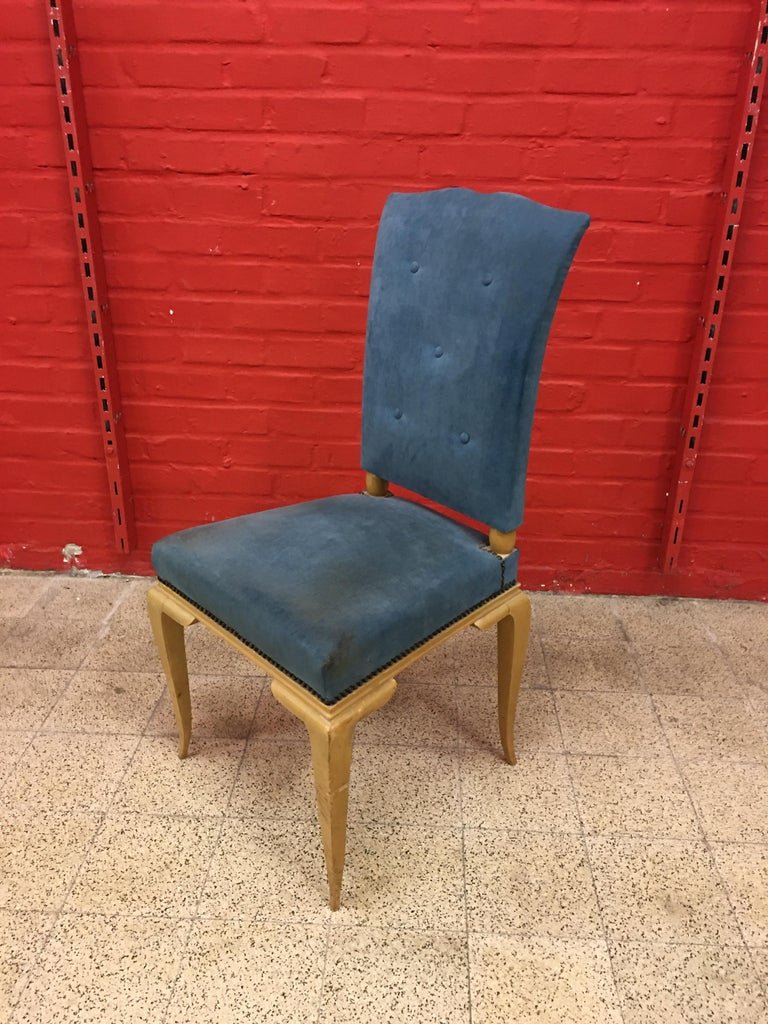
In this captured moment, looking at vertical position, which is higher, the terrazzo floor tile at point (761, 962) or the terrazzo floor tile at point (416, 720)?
the terrazzo floor tile at point (761, 962)

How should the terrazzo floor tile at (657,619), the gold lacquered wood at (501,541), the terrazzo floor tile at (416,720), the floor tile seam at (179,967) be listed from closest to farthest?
the floor tile seam at (179,967), the gold lacquered wood at (501,541), the terrazzo floor tile at (416,720), the terrazzo floor tile at (657,619)

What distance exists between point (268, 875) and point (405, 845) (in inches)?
9.4

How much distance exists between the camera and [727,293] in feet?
5.57

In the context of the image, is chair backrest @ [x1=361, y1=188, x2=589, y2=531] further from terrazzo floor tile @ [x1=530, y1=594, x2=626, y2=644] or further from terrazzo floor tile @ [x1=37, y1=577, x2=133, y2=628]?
terrazzo floor tile @ [x1=37, y1=577, x2=133, y2=628]

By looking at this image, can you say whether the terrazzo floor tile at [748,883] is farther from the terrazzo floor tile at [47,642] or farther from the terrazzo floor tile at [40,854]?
Result: the terrazzo floor tile at [47,642]

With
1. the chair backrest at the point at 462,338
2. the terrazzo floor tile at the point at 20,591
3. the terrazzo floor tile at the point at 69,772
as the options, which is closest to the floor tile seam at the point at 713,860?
the chair backrest at the point at 462,338

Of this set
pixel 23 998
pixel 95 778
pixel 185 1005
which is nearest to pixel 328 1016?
pixel 185 1005

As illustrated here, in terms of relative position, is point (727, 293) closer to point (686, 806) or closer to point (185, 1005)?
point (686, 806)

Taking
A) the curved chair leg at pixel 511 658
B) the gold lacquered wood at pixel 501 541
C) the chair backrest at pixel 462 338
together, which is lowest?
the curved chair leg at pixel 511 658

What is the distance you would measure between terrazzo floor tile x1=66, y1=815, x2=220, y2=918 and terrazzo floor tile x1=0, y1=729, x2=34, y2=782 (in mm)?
266

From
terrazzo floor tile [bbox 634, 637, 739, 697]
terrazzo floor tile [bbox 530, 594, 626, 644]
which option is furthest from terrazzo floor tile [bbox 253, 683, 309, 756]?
terrazzo floor tile [bbox 634, 637, 739, 697]

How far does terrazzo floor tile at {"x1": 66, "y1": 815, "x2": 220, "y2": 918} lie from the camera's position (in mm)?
1155

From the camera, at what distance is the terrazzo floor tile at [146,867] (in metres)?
1.16

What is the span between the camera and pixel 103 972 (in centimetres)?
106
